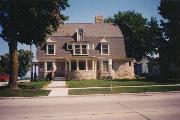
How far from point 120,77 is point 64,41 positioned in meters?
10.7

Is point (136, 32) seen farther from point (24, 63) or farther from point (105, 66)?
point (24, 63)

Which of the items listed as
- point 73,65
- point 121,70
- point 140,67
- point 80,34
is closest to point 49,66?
point 73,65

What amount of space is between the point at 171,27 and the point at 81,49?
1377 cm

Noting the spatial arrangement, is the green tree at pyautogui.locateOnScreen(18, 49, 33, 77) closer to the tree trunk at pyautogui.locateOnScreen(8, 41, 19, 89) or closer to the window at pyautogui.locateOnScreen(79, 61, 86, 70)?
the window at pyautogui.locateOnScreen(79, 61, 86, 70)

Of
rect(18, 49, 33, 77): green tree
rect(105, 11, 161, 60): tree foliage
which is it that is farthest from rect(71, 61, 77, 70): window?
rect(18, 49, 33, 77): green tree

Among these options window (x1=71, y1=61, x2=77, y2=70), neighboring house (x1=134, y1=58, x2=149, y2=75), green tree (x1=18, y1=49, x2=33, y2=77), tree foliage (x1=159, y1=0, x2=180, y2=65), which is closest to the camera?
tree foliage (x1=159, y1=0, x2=180, y2=65)

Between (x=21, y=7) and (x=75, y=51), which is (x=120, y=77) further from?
(x=21, y=7)

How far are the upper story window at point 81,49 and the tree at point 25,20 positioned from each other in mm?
18361

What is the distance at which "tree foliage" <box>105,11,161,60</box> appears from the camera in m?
61.2

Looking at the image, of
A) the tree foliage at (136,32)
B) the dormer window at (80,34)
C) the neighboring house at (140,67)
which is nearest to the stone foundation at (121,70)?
the dormer window at (80,34)

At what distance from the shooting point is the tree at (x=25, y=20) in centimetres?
2169

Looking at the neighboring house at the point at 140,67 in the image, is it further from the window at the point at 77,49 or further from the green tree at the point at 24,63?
the window at the point at 77,49

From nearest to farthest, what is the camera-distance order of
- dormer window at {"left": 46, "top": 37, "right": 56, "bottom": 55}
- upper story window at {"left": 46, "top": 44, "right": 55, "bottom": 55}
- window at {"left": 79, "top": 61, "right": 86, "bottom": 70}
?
window at {"left": 79, "top": 61, "right": 86, "bottom": 70} < dormer window at {"left": 46, "top": 37, "right": 56, "bottom": 55} < upper story window at {"left": 46, "top": 44, "right": 55, "bottom": 55}

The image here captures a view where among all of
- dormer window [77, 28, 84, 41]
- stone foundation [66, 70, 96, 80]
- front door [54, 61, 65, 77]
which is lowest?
stone foundation [66, 70, 96, 80]
